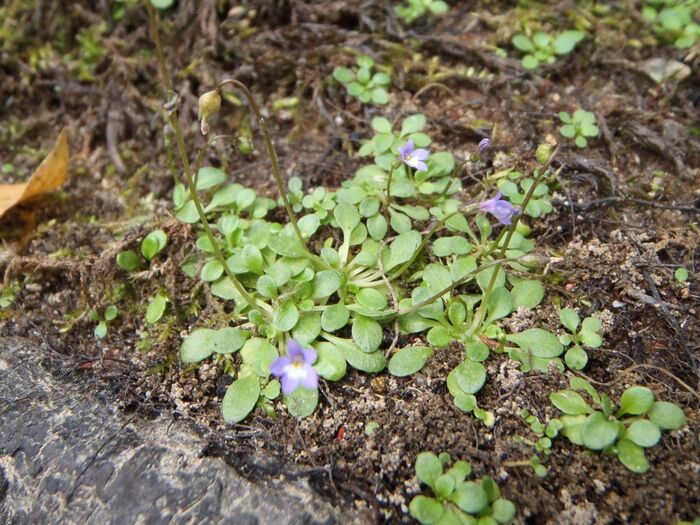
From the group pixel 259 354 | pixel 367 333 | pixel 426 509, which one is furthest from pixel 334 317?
pixel 426 509

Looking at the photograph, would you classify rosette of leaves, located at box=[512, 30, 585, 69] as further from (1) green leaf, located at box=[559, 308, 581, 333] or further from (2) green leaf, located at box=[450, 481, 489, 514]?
(2) green leaf, located at box=[450, 481, 489, 514]

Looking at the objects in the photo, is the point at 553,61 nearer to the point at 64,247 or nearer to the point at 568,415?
the point at 568,415

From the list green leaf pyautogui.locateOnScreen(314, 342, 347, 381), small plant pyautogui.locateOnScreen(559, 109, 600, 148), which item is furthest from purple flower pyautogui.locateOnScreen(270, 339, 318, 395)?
small plant pyautogui.locateOnScreen(559, 109, 600, 148)

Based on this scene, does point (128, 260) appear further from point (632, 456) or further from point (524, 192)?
point (632, 456)

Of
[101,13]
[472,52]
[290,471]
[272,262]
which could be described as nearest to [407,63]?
[472,52]

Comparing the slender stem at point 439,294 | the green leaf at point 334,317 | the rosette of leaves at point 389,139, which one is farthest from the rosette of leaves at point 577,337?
the rosette of leaves at point 389,139

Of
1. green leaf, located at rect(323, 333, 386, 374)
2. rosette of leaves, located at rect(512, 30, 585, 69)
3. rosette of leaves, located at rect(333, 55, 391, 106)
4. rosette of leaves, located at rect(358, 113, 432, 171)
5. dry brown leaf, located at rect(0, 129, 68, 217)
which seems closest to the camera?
green leaf, located at rect(323, 333, 386, 374)
